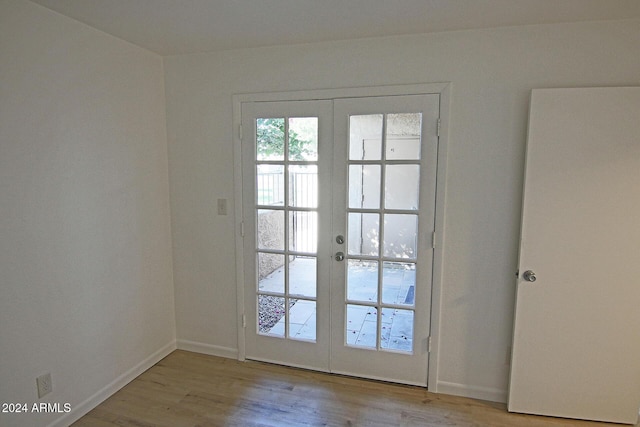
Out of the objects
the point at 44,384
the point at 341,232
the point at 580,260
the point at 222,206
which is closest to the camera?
the point at 44,384

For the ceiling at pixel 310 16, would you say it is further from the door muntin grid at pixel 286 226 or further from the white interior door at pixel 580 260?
Result: the door muntin grid at pixel 286 226

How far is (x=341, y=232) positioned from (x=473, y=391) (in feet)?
4.62

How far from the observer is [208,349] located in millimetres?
2975

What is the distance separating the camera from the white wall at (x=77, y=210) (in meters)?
1.82

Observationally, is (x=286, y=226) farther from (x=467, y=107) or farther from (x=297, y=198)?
(x=467, y=107)

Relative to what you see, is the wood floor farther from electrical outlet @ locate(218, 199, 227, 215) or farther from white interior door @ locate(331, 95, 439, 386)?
electrical outlet @ locate(218, 199, 227, 215)

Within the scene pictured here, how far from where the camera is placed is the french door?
2.40m

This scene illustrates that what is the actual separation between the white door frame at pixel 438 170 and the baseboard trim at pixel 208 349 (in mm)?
341

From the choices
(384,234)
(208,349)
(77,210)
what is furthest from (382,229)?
(77,210)

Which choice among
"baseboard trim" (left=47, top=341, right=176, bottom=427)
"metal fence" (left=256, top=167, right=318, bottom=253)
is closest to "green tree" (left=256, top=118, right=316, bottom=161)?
"metal fence" (left=256, top=167, right=318, bottom=253)

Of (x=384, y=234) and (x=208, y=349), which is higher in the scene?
(x=384, y=234)

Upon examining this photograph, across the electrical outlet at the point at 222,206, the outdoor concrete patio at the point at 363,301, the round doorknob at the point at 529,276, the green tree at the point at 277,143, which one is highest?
the green tree at the point at 277,143

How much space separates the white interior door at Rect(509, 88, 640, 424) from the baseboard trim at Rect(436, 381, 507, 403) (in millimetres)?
125

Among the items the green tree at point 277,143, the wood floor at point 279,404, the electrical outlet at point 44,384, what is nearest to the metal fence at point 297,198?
the green tree at point 277,143
